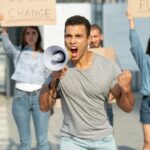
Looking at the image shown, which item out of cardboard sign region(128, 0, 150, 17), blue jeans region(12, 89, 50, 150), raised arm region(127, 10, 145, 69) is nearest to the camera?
raised arm region(127, 10, 145, 69)

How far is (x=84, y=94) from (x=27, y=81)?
208cm

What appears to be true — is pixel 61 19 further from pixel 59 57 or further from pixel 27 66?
pixel 59 57

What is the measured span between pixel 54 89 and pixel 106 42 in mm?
7655

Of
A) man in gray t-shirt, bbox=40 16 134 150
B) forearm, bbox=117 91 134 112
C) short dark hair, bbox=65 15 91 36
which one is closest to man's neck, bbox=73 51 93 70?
man in gray t-shirt, bbox=40 16 134 150

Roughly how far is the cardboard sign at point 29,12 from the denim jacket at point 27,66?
0.69ft

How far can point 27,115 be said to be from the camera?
19.1 ft

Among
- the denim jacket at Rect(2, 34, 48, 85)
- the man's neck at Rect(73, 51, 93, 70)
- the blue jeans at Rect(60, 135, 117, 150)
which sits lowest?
the blue jeans at Rect(60, 135, 117, 150)

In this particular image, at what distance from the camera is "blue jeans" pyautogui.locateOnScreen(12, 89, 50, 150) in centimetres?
574

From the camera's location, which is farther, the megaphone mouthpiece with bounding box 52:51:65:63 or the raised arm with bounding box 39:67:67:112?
the raised arm with bounding box 39:67:67:112

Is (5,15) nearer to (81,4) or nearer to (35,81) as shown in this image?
(35,81)

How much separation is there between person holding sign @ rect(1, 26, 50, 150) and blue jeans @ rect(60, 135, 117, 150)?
195cm

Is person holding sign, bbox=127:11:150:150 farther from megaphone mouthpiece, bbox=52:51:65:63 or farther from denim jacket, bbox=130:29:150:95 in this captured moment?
megaphone mouthpiece, bbox=52:51:65:63

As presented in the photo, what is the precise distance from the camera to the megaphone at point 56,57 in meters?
3.53

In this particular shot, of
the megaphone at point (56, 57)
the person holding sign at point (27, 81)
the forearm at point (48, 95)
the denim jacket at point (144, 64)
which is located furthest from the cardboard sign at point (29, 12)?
the megaphone at point (56, 57)
